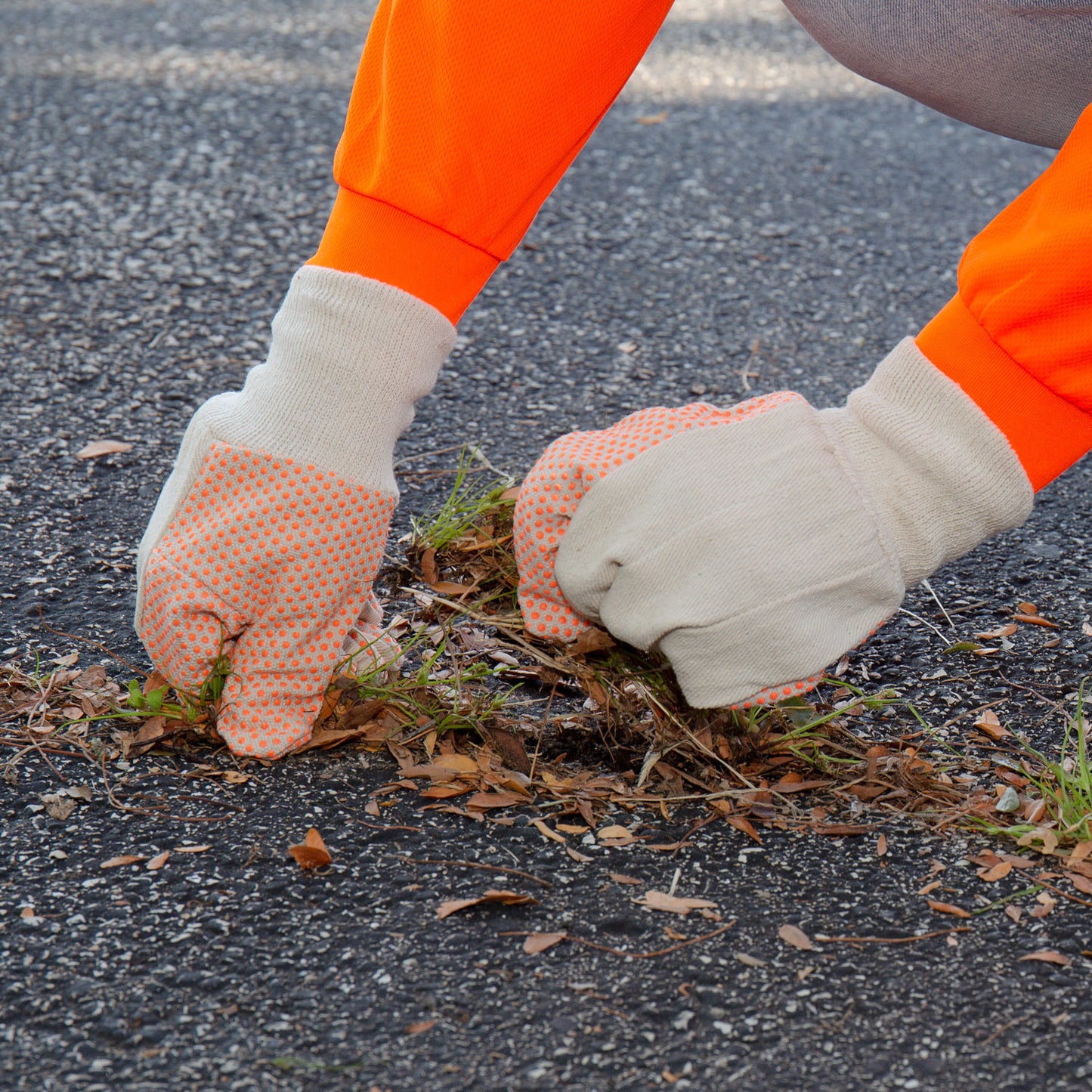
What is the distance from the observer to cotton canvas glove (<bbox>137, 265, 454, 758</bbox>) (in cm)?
111

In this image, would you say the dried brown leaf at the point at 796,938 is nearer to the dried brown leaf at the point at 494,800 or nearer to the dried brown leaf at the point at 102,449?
the dried brown leaf at the point at 494,800

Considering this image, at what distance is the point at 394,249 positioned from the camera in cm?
110

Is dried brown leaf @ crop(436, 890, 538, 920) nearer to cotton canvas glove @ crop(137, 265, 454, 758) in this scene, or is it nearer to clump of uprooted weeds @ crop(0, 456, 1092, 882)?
clump of uprooted weeds @ crop(0, 456, 1092, 882)

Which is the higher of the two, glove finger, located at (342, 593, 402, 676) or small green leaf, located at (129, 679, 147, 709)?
glove finger, located at (342, 593, 402, 676)

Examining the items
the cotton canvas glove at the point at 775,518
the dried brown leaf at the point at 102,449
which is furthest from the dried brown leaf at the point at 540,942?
the dried brown leaf at the point at 102,449

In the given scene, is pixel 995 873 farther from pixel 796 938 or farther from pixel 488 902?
pixel 488 902

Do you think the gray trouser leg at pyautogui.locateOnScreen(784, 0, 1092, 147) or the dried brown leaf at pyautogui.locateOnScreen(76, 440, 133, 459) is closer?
the gray trouser leg at pyautogui.locateOnScreen(784, 0, 1092, 147)

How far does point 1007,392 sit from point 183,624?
2.39ft

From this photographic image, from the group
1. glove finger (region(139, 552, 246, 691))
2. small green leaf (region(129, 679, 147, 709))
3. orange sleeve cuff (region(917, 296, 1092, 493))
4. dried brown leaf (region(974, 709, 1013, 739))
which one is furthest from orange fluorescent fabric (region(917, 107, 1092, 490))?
small green leaf (region(129, 679, 147, 709))

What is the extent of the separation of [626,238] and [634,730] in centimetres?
148

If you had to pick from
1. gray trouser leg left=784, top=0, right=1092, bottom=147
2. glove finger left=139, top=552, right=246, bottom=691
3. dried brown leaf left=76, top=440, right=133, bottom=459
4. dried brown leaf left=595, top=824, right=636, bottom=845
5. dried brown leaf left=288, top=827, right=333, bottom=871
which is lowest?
dried brown leaf left=76, top=440, right=133, bottom=459

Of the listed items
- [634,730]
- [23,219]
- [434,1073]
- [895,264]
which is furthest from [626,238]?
[434,1073]

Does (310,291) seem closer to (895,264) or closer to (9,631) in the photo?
(9,631)

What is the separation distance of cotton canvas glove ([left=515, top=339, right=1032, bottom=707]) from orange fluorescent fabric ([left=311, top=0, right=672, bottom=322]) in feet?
0.71
